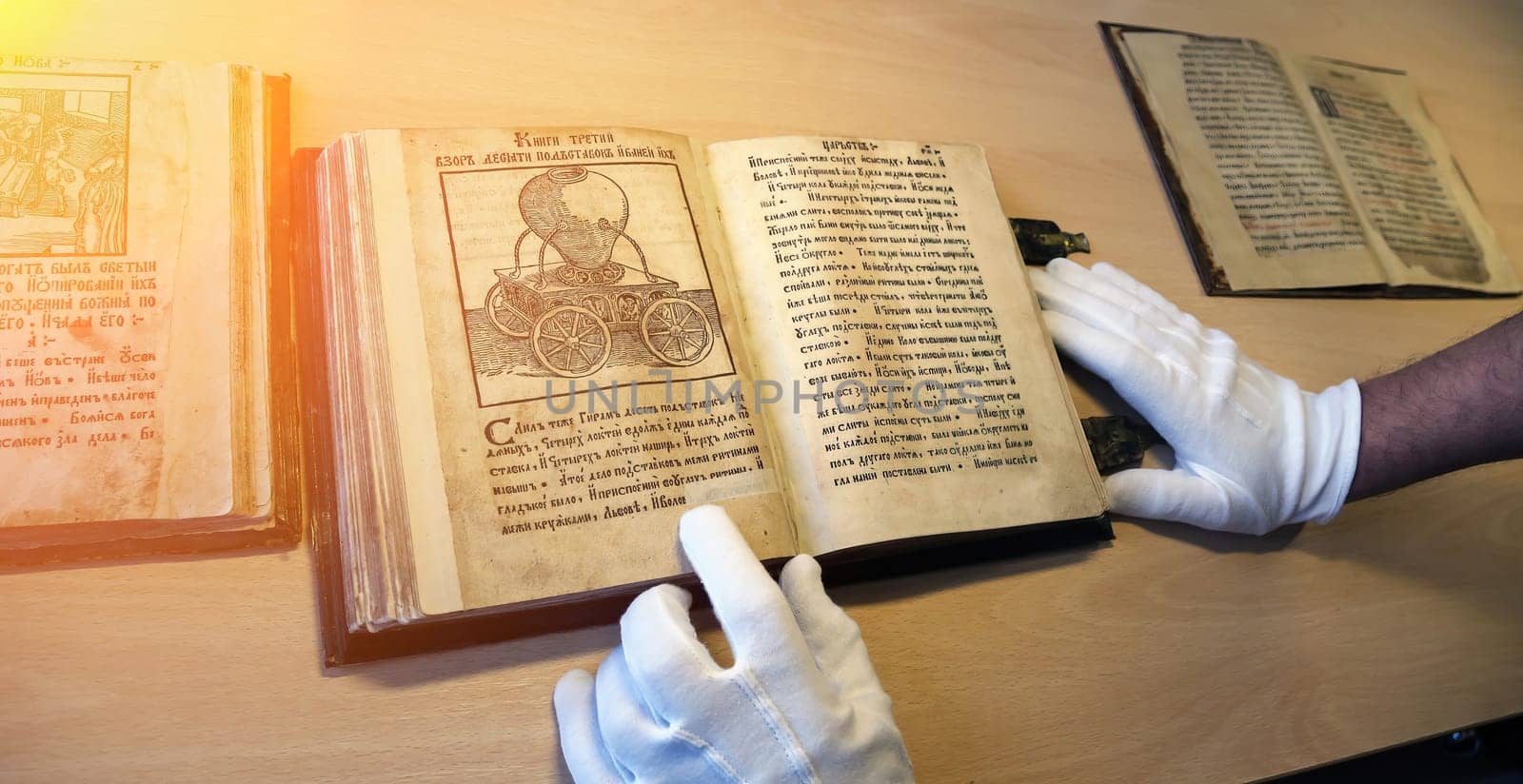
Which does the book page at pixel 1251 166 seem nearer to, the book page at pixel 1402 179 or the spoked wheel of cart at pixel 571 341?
the book page at pixel 1402 179

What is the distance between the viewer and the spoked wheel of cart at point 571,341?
58 centimetres

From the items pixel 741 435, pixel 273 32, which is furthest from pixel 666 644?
pixel 273 32

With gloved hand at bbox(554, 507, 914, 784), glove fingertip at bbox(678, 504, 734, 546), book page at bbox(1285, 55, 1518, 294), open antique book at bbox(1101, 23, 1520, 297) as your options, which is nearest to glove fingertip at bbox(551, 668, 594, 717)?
gloved hand at bbox(554, 507, 914, 784)

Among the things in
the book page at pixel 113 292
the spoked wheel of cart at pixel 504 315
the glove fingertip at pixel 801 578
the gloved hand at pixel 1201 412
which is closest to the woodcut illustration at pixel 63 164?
the book page at pixel 113 292

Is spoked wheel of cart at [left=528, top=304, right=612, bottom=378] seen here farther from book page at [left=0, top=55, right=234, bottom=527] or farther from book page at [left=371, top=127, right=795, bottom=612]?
book page at [left=0, top=55, right=234, bottom=527]

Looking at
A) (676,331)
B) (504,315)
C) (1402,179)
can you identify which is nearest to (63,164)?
(504,315)

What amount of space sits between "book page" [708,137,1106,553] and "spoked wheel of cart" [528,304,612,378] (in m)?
0.11

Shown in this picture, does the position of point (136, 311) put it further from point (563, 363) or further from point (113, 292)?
point (563, 363)

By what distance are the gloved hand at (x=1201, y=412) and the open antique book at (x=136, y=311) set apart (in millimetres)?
617

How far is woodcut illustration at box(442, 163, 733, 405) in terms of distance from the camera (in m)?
0.58

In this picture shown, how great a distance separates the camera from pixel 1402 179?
3.40ft

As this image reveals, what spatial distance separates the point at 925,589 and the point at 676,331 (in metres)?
0.26

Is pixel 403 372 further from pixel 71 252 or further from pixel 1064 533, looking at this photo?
pixel 1064 533

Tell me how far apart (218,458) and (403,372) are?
12 cm
